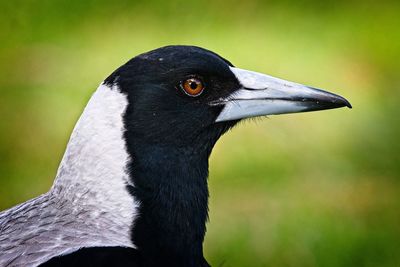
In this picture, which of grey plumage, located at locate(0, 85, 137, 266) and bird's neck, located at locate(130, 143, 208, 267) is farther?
bird's neck, located at locate(130, 143, 208, 267)

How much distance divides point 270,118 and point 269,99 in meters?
3.42

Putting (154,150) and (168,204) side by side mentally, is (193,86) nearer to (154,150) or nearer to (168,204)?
(154,150)

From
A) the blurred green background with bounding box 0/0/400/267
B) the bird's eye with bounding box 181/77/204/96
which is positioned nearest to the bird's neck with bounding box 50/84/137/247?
the bird's eye with bounding box 181/77/204/96

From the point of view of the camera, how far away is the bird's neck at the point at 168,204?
3.02 meters

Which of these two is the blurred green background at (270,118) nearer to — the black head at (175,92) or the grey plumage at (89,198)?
the black head at (175,92)

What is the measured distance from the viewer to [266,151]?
621 cm

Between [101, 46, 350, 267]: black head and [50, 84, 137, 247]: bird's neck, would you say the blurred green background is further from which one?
[50, 84, 137, 247]: bird's neck

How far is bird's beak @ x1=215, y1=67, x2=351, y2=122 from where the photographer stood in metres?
3.13

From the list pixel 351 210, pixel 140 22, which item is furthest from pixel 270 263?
pixel 140 22

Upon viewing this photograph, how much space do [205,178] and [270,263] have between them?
1.81m

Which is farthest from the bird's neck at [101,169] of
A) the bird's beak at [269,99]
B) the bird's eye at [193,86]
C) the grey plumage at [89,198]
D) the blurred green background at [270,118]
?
the blurred green background at [270,118]

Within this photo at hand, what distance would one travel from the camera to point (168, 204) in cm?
309

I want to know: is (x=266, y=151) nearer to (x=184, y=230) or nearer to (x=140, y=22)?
(x=140, y=22)

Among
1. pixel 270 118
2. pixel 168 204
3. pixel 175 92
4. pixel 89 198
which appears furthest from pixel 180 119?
pixel 270 118
